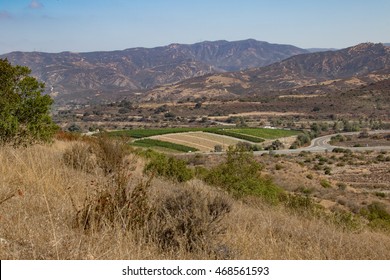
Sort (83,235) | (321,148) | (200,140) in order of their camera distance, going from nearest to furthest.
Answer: (83,235), (321,148), (200,140)

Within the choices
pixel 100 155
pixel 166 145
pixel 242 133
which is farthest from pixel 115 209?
pixel 242 133

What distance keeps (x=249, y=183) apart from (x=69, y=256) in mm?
16777

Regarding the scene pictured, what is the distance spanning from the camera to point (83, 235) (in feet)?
11.7

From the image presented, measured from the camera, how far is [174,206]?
4531 mm

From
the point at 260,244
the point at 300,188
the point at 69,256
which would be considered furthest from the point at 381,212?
the point at 69,256

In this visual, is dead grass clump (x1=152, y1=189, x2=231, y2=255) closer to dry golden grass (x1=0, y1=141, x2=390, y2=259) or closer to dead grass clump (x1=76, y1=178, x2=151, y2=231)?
dry golden grass (x1=0, y1=141, x2=390, y2=259)

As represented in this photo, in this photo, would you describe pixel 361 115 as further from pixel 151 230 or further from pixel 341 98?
pixel 151 230

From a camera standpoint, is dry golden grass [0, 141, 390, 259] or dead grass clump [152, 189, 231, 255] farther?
dead grass clump [152, 189, 231, 255]

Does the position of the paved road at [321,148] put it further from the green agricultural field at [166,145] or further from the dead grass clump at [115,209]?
the dead grass clump at [115,209]

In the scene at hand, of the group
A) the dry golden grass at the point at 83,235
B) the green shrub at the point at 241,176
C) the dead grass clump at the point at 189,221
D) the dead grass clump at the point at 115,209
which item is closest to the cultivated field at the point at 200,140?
the green shrub at the point at 241,176

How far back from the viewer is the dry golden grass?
3213 mm

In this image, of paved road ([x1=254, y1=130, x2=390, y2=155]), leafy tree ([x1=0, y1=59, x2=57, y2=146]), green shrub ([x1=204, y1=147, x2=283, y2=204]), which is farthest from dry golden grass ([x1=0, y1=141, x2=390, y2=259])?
paved road ([x1=254, y1=130, x2=390, y2=155])

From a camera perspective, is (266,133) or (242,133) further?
(266,133)

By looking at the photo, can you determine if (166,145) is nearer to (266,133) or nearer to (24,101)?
(266,133)
